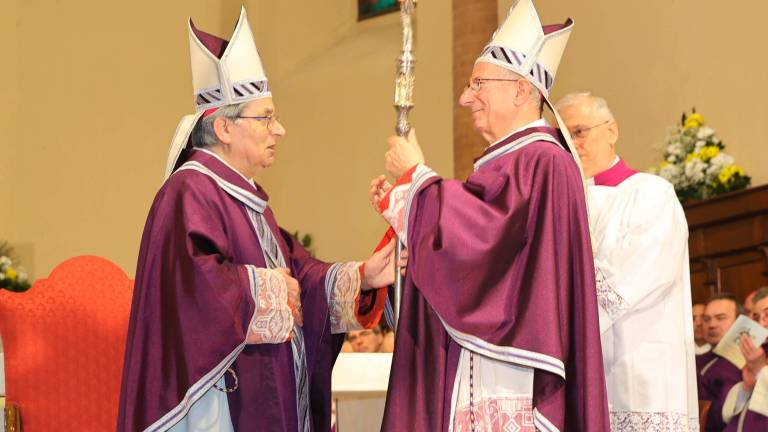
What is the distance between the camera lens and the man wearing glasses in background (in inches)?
186

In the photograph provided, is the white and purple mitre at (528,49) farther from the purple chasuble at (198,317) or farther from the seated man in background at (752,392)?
the seated man in background at (752,392)

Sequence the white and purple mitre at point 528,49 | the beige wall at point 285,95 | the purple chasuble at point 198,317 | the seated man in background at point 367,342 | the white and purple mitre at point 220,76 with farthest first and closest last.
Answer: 1. the beige wall at point 285,95
2. the seated man in background at point 367,342
3. the white and purple mitre at point 220,76
4. the white and purple mitre at point 528,49
5. the purple chasuble at point 198,317

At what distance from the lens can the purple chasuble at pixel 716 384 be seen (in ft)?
22.9

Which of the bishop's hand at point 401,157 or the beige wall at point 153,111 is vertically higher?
the beige wall at point 153,111

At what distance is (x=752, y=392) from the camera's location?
6520mm

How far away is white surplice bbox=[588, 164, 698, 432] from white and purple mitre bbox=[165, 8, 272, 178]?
5.28 ft

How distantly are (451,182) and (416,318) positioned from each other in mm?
497

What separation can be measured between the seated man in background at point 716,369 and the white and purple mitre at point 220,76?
3.75 metres

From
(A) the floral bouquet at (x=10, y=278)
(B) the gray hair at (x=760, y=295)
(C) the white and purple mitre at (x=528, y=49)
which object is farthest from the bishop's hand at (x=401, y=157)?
(A) the floral bouquet at (x=10, y=278)

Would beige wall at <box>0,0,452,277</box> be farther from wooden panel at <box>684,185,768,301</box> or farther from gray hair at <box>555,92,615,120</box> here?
gray hair at <box>555,92,615,120</box>

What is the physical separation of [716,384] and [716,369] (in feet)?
0.34

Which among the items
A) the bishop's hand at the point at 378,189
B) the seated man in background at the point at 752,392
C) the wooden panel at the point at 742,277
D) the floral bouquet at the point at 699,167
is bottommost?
the seated man in background at the point at 752,392

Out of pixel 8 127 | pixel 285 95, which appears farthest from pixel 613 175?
pixel 285 95

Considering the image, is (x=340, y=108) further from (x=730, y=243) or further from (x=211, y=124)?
(x=211, y=124)
